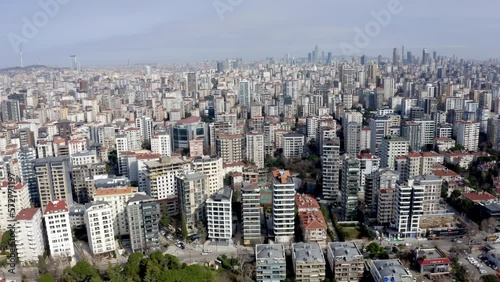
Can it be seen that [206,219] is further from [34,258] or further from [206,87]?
[206,87]

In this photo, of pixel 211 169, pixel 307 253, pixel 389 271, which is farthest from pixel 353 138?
pixel 389 271

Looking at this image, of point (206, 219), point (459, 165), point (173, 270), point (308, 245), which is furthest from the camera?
point (459, 165)

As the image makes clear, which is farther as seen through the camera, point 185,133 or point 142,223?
point 185,133

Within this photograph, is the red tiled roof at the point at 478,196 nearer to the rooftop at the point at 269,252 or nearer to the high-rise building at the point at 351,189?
the high-rise building at the point at 351,189

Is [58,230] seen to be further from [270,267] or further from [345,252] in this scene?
[345,252]

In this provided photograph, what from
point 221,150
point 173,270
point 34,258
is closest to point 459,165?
point 221,150

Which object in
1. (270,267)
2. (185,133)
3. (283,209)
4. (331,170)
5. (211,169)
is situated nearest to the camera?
(270,267)
